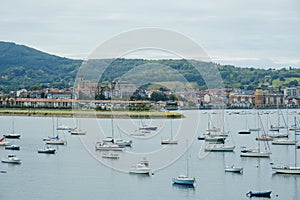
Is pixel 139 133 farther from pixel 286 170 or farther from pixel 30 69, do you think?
pixel 30 69

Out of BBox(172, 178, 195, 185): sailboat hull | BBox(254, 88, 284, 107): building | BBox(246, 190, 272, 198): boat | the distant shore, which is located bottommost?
BBox(246, 190, 272, 198): boat

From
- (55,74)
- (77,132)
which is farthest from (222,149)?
(55,74)

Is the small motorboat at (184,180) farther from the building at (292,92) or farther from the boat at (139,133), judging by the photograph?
the building at (292,92)

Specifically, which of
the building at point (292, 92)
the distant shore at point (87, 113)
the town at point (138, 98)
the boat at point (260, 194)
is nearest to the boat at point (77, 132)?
the distant shore at point (87, 113)

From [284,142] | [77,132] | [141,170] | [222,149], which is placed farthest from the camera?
[77,132]

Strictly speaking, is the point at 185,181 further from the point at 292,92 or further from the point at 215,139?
the point at 292,92

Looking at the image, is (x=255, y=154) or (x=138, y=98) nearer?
(x=255, y=154)

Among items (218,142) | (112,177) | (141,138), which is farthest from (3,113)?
(112,177)

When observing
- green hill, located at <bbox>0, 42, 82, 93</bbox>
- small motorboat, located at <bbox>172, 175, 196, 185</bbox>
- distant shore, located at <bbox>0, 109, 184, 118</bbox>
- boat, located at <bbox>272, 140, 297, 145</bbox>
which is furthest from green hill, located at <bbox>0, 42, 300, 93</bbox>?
small motorboat, located at <bbox>172, 175, 196, 185</bbox>

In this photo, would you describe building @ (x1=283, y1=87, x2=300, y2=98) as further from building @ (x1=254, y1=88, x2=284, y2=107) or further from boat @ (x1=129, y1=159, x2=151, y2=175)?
boat @ (x1=129, y1=159, x2=151, y2=175)

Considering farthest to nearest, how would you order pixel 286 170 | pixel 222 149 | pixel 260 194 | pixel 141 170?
A: 1. pixel 222 149
2. pixel 286 170
3. pixel 141 170
4. pixel 260 194

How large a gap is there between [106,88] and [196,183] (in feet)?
88.7

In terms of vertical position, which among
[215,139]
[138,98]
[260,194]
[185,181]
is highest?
[138,98]

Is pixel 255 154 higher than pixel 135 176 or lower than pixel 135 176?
Result: higher
